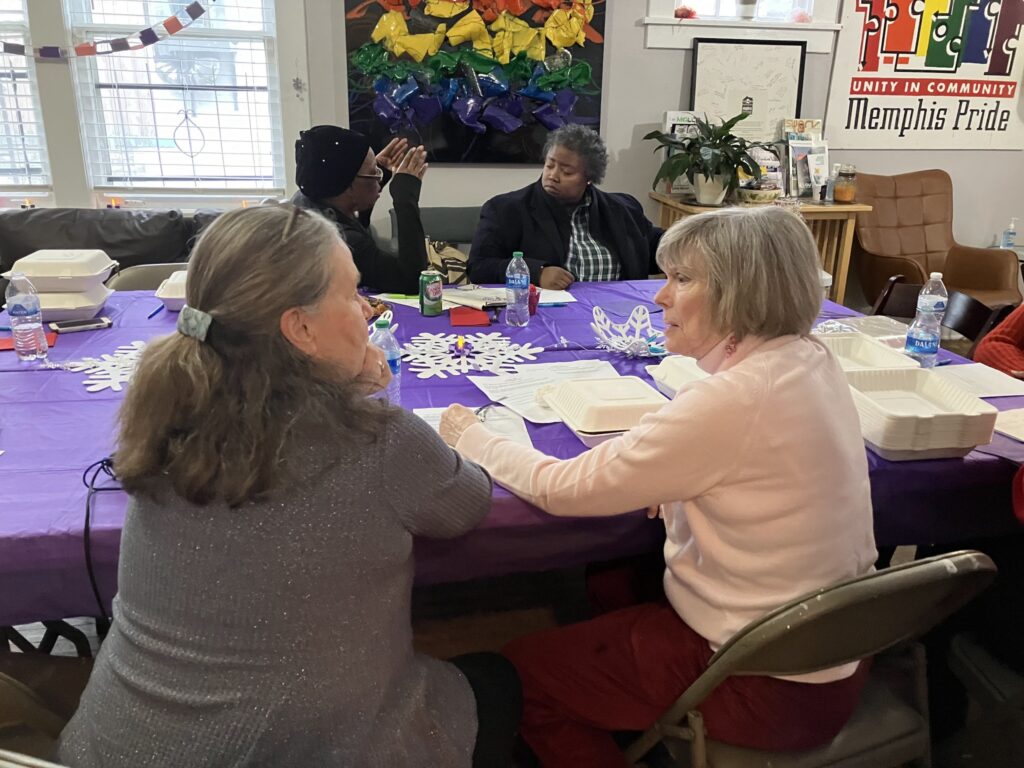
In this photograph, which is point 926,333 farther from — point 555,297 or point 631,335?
point 555,297

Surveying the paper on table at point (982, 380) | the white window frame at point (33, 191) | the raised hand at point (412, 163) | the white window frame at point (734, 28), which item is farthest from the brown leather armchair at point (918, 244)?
the white window frame at point (33, 191)

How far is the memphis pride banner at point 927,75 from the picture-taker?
14.2 ft

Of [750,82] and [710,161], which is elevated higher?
[750,82]

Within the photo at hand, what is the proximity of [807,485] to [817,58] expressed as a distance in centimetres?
401

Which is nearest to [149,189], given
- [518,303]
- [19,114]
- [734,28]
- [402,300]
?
[19,114]

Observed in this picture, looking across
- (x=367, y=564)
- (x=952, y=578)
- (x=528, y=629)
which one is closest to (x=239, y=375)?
(x=367, y=564)

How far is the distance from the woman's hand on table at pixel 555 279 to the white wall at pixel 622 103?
5.38 ft

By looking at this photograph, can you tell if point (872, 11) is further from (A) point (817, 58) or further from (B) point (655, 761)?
(B) point (655, 761)

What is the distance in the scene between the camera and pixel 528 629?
2.07 metres

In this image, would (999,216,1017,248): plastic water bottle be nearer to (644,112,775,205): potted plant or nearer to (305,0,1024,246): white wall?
(305,0,1024,246): white wall

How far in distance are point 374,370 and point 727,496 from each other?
567 millimetres

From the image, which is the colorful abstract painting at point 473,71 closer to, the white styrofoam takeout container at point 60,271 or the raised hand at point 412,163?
the raised hand at point 412,163

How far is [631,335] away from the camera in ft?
6.94

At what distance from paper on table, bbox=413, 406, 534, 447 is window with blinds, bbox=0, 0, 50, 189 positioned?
3.51 meters
